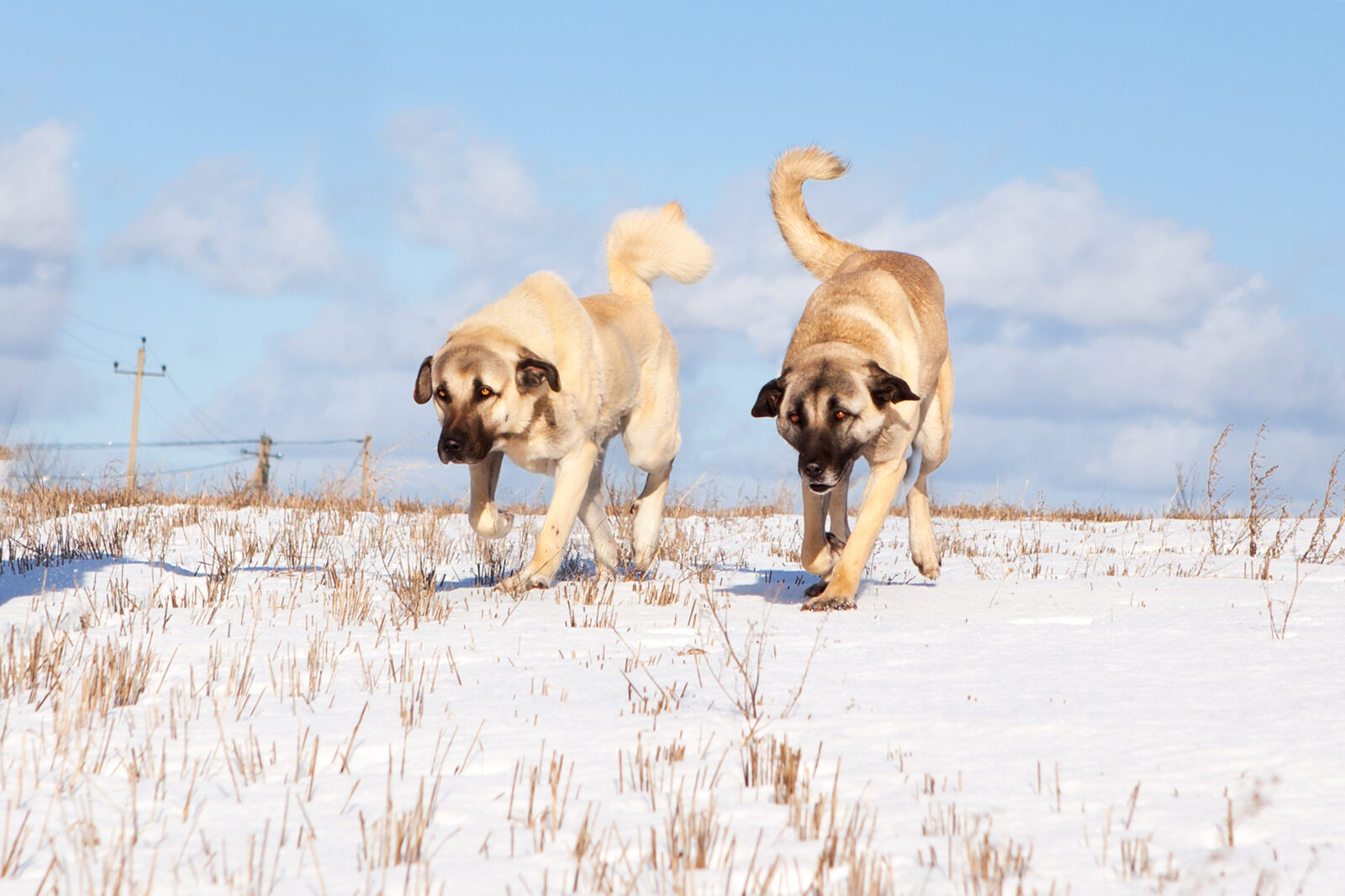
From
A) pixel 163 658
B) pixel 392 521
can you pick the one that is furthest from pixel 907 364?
pixel 392 521

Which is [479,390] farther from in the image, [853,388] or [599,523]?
[853,388]

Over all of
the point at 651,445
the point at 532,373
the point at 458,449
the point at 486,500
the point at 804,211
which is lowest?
the point at 486,500

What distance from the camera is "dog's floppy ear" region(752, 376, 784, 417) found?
5762mm

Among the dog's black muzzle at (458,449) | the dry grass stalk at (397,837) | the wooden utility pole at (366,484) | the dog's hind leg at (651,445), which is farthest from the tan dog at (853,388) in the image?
the wooden utility pole at (366,484)

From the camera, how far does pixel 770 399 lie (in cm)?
583

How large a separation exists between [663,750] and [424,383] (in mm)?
3796

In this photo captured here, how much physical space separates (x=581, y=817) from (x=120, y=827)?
996mm

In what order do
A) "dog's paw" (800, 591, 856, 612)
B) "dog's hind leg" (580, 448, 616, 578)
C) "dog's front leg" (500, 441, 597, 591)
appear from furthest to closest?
"dog's hind leg" (580, 448, 616, 578) → "dog's front leg" (500, 441, 597, 591) → "dog's paw" (800, 591, 856, 612)

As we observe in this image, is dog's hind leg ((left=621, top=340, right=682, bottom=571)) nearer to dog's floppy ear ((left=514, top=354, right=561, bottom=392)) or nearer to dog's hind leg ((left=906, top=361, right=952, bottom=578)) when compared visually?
dog's floppy ear ((left=514, top=354, right=561, bottom=392))

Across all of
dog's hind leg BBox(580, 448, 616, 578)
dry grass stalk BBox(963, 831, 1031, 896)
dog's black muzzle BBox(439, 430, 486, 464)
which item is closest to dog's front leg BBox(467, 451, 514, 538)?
dog's black muzzle BBox(439, 430, 486, 464)

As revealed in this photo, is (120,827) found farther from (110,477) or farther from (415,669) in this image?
(110,477)

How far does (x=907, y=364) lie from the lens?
6.22m

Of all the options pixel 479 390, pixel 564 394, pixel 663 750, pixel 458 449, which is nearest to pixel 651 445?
pixel 564 394

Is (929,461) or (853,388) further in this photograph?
A: (929,461)
